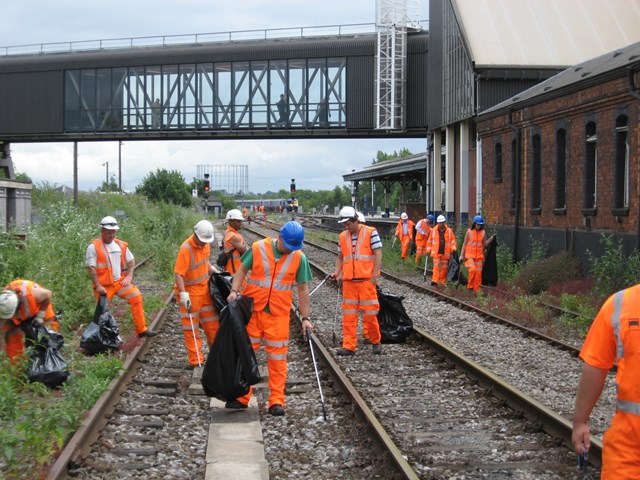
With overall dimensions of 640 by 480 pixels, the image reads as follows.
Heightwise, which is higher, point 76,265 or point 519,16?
point 519,16

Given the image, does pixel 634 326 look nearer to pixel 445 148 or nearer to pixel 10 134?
pixel 445 148

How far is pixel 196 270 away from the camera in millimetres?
10375

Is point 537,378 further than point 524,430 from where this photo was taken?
Yes

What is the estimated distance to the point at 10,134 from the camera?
47.4m

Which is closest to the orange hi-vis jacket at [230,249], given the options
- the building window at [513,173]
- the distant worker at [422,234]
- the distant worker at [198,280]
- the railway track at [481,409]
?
the distant worker at [198,280]

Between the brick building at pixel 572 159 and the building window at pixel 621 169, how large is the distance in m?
0.02

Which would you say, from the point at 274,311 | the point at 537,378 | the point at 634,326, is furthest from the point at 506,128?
the point at 634,326

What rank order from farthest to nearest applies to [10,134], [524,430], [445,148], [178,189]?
[178,189], [10,134], [445,148], [524,430]

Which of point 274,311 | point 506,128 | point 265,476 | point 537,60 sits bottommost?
point 265,476

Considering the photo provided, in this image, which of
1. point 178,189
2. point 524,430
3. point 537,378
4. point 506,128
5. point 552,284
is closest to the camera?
point 524,430

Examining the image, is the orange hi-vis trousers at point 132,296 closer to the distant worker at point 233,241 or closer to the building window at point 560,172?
the distant worker at point 233,241

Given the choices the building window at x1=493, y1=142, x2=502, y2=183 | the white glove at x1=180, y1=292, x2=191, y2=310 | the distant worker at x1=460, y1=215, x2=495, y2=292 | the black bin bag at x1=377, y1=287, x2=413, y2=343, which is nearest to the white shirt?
the white glove at x1=180, y1=292, x2=191, y2=310

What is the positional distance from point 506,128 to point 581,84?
6.41 m

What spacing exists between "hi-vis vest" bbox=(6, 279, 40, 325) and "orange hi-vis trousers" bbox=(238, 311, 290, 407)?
7.66 ft
